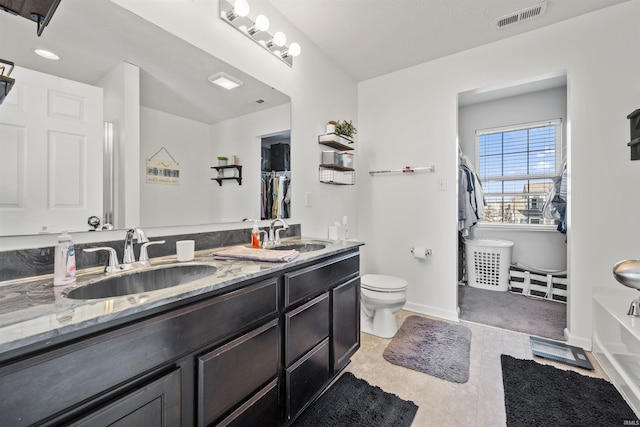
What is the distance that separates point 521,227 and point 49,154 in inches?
172

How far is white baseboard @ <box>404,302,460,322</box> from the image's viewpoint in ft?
8.58

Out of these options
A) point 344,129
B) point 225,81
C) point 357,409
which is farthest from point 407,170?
point 357,409

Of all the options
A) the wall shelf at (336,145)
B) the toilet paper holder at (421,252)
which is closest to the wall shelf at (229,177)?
the wall shelf at (336,145)

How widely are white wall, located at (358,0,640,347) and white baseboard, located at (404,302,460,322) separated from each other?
1 centimetres

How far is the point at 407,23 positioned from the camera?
85.7 inches

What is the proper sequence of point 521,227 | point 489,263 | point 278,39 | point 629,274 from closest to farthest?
point 629,274 → point 278,39 → point 489,263 → point 521,227

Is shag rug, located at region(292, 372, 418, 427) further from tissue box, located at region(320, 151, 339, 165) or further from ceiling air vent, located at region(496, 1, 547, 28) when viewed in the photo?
ceiling air vent, located at region(496, 1, 547, 28)

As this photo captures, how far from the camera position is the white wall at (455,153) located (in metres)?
1.98

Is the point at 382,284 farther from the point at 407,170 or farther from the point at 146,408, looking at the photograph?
the point at 146,408

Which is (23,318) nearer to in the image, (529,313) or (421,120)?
(421,120)

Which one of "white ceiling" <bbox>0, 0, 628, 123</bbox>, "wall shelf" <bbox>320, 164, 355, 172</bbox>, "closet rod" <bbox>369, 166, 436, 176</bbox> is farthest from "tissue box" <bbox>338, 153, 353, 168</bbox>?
"white ceiling" <bbox>0, 0, 628, 123</bbox>

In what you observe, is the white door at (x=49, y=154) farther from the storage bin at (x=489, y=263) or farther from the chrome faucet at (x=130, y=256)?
the storage bin at (x=489, y=263)

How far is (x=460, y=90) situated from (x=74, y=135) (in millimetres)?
2845

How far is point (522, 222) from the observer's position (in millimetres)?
3639
